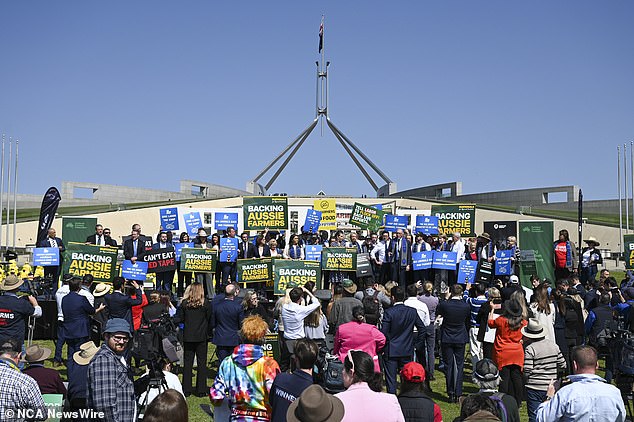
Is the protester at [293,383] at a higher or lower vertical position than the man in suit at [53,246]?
lower

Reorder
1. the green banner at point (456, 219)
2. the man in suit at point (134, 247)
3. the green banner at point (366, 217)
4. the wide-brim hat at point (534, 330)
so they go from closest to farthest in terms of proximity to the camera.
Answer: the wide-brim hat at point (534, 330)
the man in suit at point (134, 247)
the green banner at point (456, 219)
the green banner at point (366, 217)

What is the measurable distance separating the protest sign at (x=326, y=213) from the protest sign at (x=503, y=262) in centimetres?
628

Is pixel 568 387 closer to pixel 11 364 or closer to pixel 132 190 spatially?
pixel 11 364

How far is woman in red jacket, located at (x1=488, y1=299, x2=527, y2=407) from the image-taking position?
879 cm

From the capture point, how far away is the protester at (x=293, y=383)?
5.49 m

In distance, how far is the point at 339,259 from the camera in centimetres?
1714

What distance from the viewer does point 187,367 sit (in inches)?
400

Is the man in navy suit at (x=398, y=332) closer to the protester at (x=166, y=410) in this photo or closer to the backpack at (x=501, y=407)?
the backpack at (x=501, y=407)

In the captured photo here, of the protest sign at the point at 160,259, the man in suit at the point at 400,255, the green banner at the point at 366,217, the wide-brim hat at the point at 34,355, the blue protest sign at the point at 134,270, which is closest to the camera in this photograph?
the wide-brim hat at the point at 34,355

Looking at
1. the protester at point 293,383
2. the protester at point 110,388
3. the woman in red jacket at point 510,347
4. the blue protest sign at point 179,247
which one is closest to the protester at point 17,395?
the protester at point 110,388

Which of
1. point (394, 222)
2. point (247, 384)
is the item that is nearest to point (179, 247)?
point (394, 222)

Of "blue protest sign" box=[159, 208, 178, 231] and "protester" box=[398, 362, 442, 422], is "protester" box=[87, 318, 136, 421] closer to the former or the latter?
"protester" box=[398, 362, 442, 422]

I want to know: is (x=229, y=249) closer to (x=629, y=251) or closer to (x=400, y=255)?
(x=400, y=255)

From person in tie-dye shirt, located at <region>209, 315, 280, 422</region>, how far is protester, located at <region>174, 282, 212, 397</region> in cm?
407
